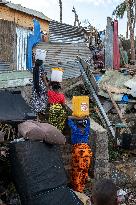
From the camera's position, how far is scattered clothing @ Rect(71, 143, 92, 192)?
8.13m

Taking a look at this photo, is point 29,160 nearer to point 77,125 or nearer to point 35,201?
point 35,201

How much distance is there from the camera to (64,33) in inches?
551

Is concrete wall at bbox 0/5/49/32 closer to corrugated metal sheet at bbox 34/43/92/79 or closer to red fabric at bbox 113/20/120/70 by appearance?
red fabric at bbox 113/20/120/70

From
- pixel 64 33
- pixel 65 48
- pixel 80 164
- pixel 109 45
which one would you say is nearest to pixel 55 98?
pixel 80 164

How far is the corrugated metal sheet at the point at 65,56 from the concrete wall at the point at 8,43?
0.99 meters

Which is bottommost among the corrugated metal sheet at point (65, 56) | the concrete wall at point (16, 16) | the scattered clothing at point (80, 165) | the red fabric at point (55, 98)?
the scattered clothing at point (80, 165)

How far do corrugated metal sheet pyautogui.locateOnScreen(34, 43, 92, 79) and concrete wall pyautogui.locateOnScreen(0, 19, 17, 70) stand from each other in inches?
38.9

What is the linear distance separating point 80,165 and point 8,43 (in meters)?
4.30

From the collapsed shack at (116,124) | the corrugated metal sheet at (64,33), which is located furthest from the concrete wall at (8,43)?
the corrugated metal sheet at (64,33)

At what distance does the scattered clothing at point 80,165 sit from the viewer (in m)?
8.13

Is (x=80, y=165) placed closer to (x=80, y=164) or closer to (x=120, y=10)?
(x=80, y=164)

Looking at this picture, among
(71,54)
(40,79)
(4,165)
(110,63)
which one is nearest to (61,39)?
(71,54)

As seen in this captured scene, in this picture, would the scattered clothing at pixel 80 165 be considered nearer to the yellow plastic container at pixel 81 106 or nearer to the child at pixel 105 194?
the yellow plastic container at pixel 81 106

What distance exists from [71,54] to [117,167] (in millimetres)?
5027
